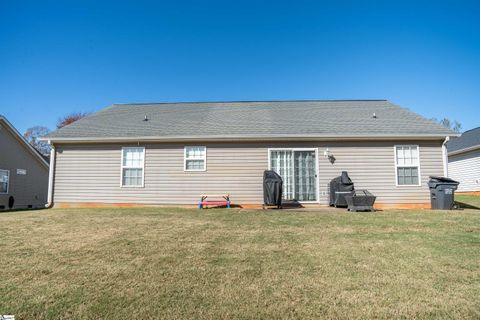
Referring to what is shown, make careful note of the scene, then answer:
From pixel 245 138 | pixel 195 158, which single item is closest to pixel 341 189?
pixel 245 138

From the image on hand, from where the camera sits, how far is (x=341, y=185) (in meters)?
9.80

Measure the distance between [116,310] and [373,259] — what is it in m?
3.40

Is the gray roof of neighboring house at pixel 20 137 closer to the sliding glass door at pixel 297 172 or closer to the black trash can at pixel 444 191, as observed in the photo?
the sliding glass door at pixel 297 172

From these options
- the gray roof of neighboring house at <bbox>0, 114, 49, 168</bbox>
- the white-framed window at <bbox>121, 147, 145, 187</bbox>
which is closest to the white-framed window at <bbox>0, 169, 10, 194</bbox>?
the gray roof of neighboring house at <bbox>0, 114, 49, 168</bbox>

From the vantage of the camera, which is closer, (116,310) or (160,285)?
(116,310)

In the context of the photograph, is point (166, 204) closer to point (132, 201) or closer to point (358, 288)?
point (132, 201)

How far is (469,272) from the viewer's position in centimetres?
366

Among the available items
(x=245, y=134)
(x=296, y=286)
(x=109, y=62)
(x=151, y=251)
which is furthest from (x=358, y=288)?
(x=109, y=62)

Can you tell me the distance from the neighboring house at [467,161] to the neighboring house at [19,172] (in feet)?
87.4

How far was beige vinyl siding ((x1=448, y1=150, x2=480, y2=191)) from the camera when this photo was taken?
1719cm

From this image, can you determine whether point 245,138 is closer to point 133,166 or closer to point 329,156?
point 329,156

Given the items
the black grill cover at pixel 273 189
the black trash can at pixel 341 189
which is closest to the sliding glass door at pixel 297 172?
the black trash can at pixel 341 189

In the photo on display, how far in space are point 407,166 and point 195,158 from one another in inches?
304

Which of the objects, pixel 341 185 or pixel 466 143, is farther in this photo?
pixel 466 143
